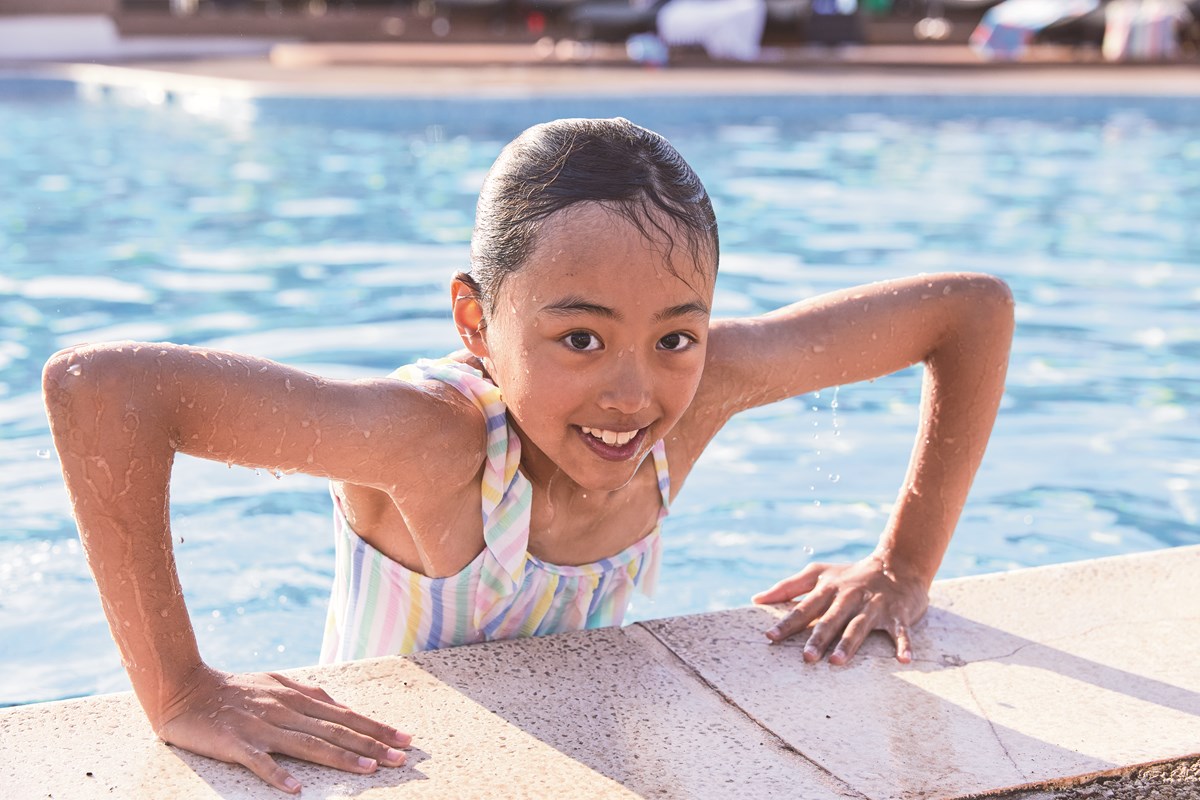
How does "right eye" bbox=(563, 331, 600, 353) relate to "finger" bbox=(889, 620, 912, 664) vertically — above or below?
above

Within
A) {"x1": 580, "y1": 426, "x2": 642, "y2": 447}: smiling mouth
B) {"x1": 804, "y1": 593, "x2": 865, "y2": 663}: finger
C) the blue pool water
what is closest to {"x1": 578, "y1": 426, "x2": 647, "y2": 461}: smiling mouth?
{"x1": 580, "y1": 426, "x2": 642, "y2": 447}: smiling mouth

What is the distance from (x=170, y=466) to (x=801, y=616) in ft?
4.06

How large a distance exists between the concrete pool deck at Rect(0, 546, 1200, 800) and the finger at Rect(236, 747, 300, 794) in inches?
0.7

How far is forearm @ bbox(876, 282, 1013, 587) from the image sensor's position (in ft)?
9.32

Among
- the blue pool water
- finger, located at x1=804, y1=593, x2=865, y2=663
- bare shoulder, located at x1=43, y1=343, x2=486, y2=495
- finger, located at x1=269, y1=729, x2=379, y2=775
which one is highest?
bare shoulder, located at x1=43, y1=343, x2=486, y2=495

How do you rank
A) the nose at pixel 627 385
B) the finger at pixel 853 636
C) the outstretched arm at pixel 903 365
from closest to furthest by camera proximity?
1. the nose at pixel 627 385
2. the finger at pixel 853 636
3. the outstretched arm at pixel 903 365

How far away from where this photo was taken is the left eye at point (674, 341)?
2268 millimetres

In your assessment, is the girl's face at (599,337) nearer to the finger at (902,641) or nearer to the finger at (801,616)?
the finger at (801,616)

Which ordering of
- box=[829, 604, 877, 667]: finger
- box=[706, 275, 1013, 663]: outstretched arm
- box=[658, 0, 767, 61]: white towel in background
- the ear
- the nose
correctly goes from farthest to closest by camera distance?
box=[658, 0, 767, 61]: white towel in background < box=[706, 275, 1013, 663]: outstretched arm < box=[829, 604, 877, 667]: finger < the ear < the nose

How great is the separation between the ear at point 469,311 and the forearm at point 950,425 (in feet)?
3.29

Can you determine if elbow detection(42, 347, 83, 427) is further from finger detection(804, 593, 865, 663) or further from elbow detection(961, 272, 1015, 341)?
elbow detection(961, 272, 1015, 341)

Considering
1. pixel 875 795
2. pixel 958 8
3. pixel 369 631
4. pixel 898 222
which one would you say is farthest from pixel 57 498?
pixel 958 8

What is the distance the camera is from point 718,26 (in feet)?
56.9

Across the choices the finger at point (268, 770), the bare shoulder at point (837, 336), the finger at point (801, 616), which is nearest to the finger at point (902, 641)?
the finger at point (801, 616)
